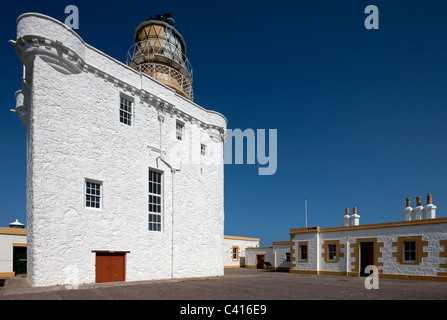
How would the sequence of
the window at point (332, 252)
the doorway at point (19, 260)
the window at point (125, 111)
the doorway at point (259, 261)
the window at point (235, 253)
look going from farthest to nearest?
1. the window at point (235, 253)
2. the doorway at point (259, 261)
3. the window at point (332, 252)
4. the doorway at point (19, 260)
5. the window at point (125, 111)

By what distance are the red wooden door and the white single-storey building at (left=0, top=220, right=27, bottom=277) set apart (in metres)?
9.24

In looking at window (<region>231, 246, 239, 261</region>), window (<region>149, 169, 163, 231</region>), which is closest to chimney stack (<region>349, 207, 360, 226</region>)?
window (<region>149, 169, 163, 231</region>)

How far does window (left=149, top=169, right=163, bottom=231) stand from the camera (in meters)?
16.7

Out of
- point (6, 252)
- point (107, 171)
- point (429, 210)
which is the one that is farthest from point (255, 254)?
point (107, 171)

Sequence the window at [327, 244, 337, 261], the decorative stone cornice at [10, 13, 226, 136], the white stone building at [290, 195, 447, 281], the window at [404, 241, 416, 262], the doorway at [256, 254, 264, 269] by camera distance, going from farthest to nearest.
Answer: the doorway at [256, 254, 264, 269] < the window at [327, 244, 337, 261] < the window at [404, 241, 416, 262] < the white stone building at [290, 195, 447, 281] < the decorative stone cornice at [10, 13, 226, 136]

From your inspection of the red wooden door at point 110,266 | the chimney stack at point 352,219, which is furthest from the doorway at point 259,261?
the red wooden door at point 110,266

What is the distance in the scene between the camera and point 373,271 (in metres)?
20.3

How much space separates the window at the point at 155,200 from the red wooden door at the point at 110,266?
2.40 metres

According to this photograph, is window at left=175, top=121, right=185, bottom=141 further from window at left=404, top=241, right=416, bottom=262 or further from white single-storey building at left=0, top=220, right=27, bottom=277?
window at left=404, top=241, right=416, bottom=262

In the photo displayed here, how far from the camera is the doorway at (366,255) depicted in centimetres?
2111

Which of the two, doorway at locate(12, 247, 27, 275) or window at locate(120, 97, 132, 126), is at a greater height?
window at locate(120, 97, 132, 126)

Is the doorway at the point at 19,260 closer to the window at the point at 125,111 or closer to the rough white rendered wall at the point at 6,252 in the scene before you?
the rough white rendered wall at the point at 6,252

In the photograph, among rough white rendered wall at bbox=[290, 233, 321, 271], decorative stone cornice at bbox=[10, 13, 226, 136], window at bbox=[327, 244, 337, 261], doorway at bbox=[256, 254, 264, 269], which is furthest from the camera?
doorway at bbox=[256, 254, 264, 269]
